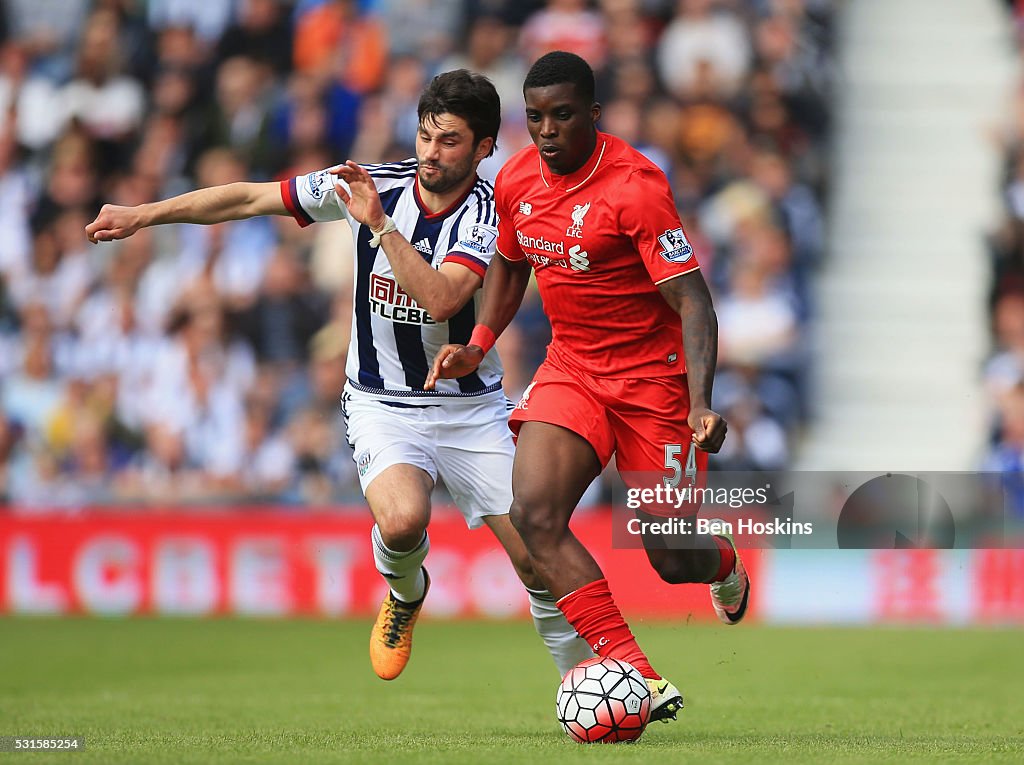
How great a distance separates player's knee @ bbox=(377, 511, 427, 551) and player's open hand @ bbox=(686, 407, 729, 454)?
1483 mm

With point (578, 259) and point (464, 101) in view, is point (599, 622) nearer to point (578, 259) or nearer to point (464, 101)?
point (578, 259)

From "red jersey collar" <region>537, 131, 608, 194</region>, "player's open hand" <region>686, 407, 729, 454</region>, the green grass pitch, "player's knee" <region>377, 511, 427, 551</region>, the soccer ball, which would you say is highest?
"red jersey collar" <region>537, 131, 608, 194</region>

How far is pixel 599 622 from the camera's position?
6.41 meters

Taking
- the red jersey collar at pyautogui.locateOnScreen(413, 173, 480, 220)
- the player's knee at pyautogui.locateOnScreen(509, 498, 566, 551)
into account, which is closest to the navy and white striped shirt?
the red jersey collar at pyautogui.locateOnScreen(413, 173, 480, 220)

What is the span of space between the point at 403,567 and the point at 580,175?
209 centimetres

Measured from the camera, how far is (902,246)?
1622 cm

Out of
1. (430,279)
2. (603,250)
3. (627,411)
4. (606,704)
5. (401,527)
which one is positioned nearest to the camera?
(606,704)

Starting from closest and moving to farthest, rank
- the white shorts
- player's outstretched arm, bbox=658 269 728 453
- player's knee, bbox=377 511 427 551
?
player's outstretched arm, bbox=658 269 728 453
player's knee, bbox=377 511 427 551
the white shorts

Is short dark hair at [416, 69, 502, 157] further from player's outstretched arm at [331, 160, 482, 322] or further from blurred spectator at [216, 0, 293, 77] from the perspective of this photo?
blurred spectator at [216, 0, 293, 77]

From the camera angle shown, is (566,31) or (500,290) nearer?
(500,290)

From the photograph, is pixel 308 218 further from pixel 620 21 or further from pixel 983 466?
pixel 620 21

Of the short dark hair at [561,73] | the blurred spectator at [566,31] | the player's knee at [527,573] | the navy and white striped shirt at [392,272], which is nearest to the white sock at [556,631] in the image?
the player's knee at [527,573]

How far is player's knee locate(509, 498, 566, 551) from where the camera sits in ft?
21.1

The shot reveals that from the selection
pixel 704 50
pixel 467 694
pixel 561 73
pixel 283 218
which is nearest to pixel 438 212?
pixel 561 73
